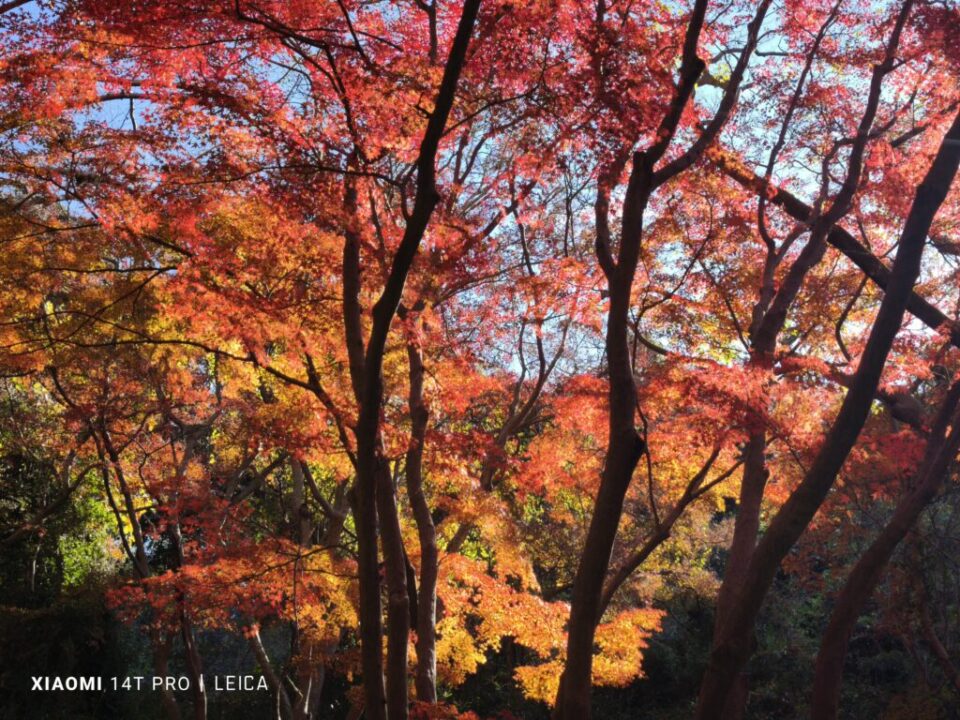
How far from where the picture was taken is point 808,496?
4480 mm

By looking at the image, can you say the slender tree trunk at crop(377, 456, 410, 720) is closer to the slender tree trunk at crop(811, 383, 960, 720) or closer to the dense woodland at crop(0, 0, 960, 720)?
the dense woodland at crop(0, 0, 960, 720)

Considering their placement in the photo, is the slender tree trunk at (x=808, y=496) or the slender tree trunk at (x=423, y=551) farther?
the slender tree trunk at (x=423, y=551)

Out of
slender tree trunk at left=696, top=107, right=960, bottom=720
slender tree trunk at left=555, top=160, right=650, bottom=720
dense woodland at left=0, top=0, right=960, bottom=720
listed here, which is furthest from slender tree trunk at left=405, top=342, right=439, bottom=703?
slender tree trunk at left=696, top=107, right=960, bottom=720

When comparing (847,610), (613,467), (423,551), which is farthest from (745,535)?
(613,467)

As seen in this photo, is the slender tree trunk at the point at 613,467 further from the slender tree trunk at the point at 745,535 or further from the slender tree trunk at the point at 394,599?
the slender tree trunk at the point at 745,535

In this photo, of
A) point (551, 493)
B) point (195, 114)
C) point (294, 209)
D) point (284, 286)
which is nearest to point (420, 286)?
point (284, 286)

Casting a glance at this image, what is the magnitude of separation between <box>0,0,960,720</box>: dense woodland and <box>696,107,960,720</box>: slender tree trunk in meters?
0.02

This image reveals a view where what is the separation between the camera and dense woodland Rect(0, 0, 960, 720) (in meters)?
4.74

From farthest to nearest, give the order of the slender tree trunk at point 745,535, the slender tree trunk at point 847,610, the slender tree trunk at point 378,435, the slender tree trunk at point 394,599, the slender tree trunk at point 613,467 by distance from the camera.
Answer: the slender tree trunk at point 745,535 < the slender tree trunk at point 847,610 < the slender tree trunk at point 394,599 < the slender tree trunk at point 613,467 < the slender tree trunk at point 378,435

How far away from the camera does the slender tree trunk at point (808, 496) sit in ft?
14.6

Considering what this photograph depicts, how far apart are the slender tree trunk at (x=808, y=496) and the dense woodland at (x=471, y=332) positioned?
22 mm

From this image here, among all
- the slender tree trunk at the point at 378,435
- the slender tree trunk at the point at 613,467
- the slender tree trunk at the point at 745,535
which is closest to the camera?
the slender tree trunk at the point at 378,435

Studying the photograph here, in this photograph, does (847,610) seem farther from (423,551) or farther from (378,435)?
(378,435)

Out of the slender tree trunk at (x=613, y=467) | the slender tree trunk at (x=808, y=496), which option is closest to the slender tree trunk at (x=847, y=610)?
the slender tree trunk at (x=808, y=496)
